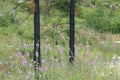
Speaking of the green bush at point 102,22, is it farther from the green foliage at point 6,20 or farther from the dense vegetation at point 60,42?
the green foliage at point 6,20

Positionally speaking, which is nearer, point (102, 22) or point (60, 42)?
point (60, 42)

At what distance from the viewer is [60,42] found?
1506cm

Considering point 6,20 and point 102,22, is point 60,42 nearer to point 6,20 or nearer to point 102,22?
point 6,20

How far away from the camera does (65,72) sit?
23.5 feet

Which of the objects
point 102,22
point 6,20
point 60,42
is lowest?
point 102,22

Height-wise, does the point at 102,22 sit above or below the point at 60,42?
below

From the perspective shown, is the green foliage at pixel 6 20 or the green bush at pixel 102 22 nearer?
the green foliage at pixel 6 20

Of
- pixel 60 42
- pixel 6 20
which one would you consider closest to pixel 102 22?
pixel 6 20

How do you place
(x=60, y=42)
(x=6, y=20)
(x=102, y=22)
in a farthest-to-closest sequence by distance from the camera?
(x=102, y=22)
(x=6, y=20)
(x=60, y=42)

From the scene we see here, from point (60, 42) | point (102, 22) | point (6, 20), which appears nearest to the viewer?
point (60, 42)

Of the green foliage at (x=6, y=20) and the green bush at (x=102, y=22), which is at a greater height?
the green foliage at (x=6, y=20)

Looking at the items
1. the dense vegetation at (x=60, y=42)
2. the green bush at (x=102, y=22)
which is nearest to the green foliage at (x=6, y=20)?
the dense vegetation at (x=60, y=42)

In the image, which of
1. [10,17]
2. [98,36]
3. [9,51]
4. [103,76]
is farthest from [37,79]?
[98,36]

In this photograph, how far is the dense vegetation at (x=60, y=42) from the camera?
7163 mm
